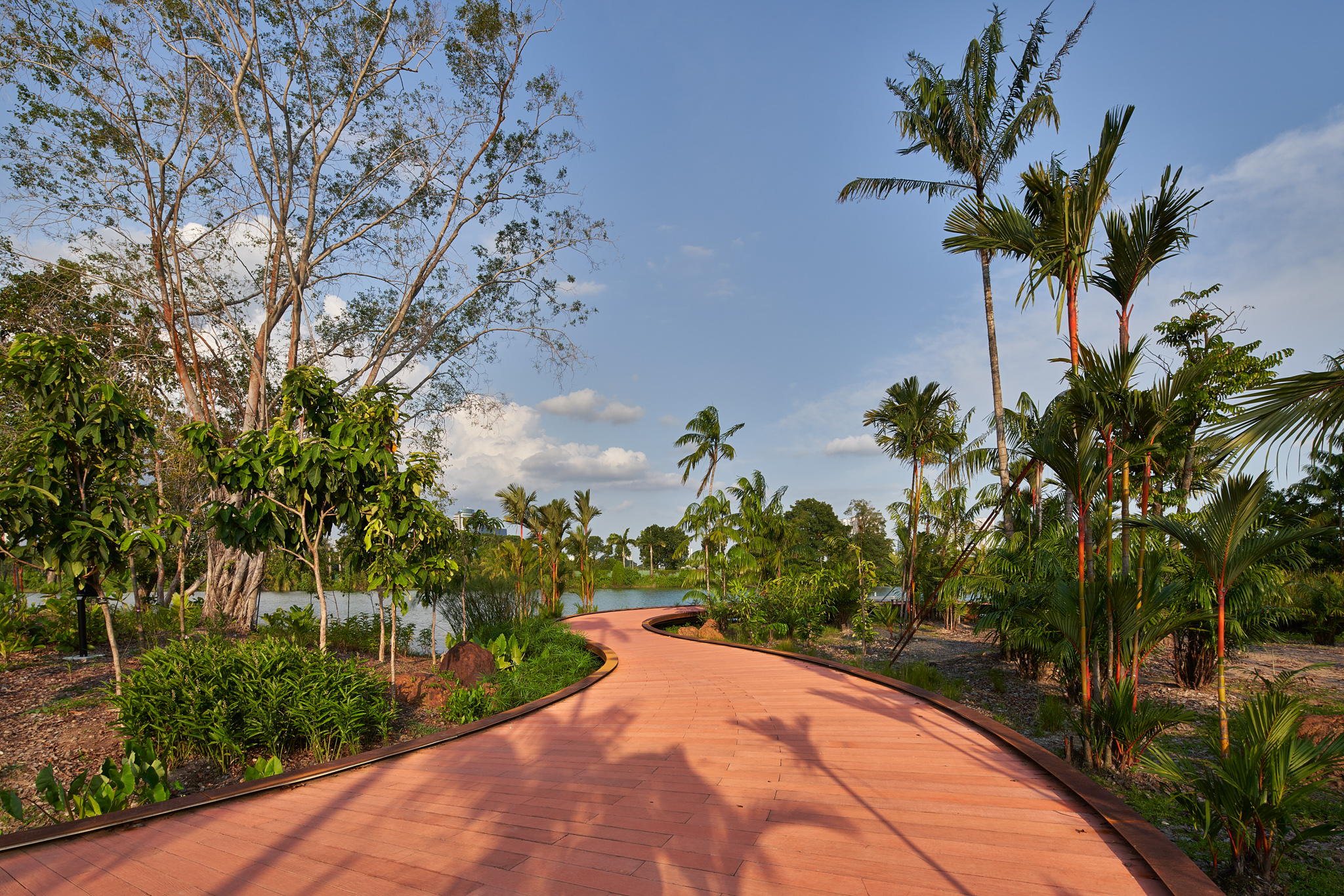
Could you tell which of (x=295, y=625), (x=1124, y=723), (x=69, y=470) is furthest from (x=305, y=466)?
(x=1124, y=723)

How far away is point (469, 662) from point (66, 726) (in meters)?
3.48

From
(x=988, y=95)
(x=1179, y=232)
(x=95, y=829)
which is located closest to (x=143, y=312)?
(x=95, y=829)

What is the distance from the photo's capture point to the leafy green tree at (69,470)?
4.29m

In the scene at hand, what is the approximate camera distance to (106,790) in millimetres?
3443

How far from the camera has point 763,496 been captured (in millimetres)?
15672

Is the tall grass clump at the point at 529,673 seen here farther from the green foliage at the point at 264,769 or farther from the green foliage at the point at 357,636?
the green foliage at the point at 264,769

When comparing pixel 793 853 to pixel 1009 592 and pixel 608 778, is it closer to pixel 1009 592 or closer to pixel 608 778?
pixel 608 778

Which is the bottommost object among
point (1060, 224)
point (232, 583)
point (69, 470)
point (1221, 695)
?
point (1221, 695)

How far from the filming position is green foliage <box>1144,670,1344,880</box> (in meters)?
2.71

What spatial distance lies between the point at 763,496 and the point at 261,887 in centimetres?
1402

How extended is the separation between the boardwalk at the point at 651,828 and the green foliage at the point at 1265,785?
2.32 ft

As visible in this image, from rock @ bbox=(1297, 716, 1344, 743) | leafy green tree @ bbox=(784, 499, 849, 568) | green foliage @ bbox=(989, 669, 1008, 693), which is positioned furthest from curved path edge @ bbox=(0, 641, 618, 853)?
leafy green tree @ bbox=(784, 499, 849, 568)

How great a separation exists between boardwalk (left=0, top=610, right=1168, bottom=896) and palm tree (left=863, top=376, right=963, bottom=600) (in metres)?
9.83

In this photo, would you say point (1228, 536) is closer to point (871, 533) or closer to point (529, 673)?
point (529, 673)
